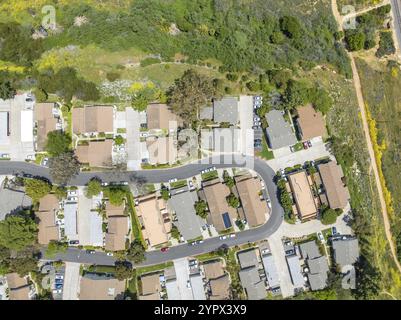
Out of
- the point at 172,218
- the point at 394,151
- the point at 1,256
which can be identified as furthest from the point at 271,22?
the point at 1,256

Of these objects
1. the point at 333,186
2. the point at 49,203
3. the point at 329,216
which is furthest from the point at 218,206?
the point at 49,203

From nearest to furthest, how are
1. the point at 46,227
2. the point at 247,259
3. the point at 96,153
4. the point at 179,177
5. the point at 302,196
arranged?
the point at 46,227 < the point at 96,153 < the point at 247,259 < the point at 302,196 < the point at 179,177

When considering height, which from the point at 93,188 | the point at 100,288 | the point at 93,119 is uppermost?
the point at 93,119

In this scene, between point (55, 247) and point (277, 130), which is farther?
point (277, 130)

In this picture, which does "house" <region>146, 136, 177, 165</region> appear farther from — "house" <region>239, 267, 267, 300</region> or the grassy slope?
the grassy slope

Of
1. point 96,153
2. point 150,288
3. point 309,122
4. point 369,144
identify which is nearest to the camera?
point 150,288

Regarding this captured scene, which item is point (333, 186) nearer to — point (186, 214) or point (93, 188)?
point (186, 214)

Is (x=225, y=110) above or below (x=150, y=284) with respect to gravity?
above

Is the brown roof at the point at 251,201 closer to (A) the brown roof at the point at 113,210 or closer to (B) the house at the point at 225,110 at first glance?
(B) the house at the point at 225,110

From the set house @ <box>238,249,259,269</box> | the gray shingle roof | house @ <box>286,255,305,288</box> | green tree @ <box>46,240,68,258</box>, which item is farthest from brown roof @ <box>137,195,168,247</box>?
the gray shingle roof
